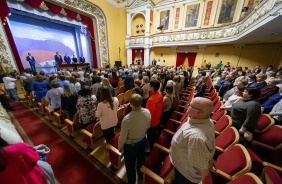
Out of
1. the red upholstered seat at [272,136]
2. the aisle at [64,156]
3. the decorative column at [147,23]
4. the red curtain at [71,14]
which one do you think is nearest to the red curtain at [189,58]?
the decorative column at [147,23]

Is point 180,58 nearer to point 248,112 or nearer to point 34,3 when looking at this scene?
point 248,112

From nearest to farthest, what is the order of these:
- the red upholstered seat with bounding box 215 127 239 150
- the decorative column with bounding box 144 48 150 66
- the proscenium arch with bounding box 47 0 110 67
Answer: the red upholstered seat with bounding box 215 127 239 150 < the proscenium arch with bounding box 47 0 110 67 < the decorative column with bounding box 144 48 150 66

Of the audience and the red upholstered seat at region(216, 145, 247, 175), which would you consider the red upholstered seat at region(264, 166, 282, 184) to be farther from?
the audience

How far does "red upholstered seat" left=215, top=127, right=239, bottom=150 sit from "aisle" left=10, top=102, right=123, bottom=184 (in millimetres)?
1604

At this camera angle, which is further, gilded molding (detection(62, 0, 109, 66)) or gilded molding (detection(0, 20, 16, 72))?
gilded molding (detection(62, 0, 109, 66))

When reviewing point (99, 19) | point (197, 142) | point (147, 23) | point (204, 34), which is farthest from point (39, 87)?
point (204, 34)

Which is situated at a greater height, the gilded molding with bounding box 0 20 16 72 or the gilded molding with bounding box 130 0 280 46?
the gilded molding with bounding box 130 0 280 46

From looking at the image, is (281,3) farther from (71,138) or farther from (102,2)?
(102,2)

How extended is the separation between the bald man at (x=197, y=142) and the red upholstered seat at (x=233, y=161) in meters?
0.45

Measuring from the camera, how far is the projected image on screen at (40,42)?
24.5 ft

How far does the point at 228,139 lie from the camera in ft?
4.70

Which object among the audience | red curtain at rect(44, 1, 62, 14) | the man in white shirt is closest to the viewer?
the audience

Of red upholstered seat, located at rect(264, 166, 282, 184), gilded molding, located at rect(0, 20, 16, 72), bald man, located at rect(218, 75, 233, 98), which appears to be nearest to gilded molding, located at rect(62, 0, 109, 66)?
gilded molding, located at rect(0, 20, 16, 72)

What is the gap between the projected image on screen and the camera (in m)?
7.48
